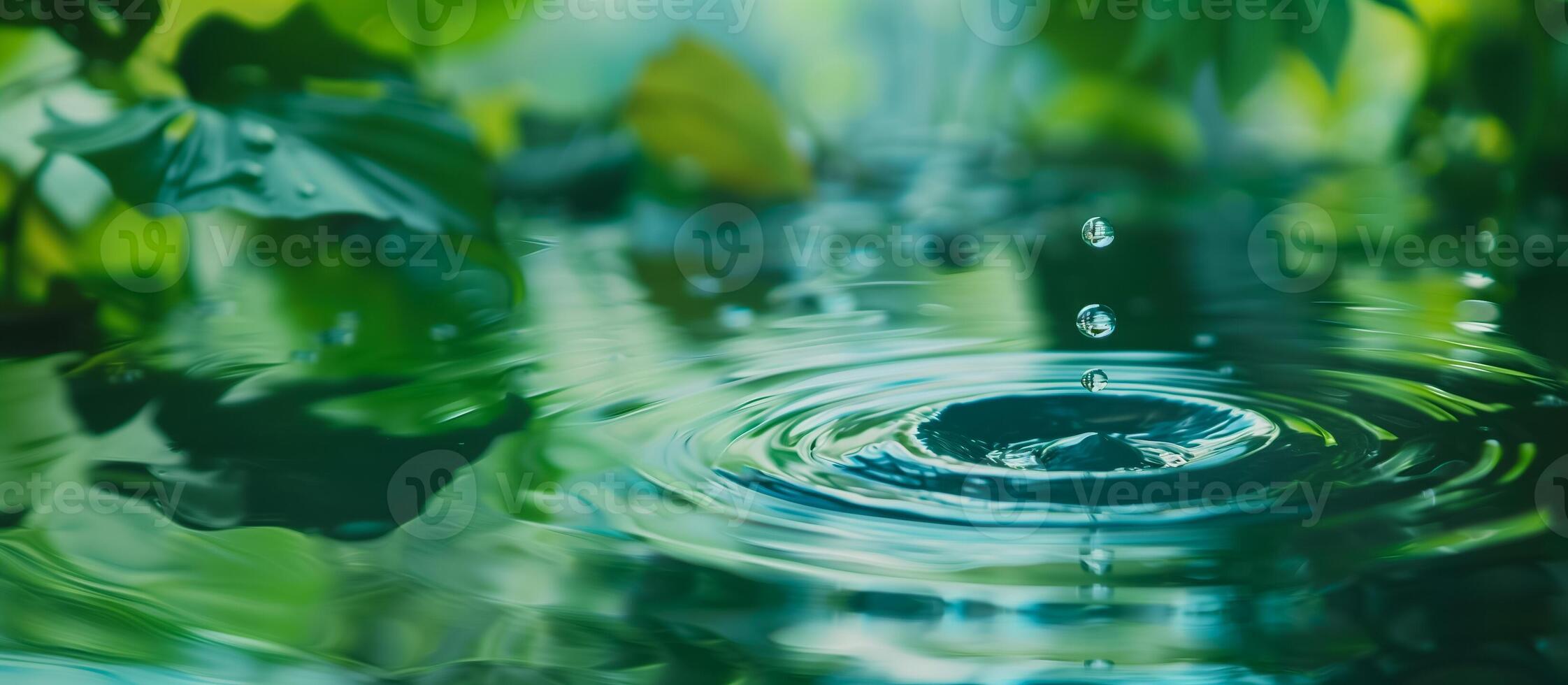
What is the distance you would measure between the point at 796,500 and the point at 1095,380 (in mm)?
193

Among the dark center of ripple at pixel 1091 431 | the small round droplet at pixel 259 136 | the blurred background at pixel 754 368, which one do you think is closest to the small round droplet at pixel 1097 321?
the blurred background at pixel 754 368

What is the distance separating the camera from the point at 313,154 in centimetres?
61

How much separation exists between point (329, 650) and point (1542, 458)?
36 centimetres

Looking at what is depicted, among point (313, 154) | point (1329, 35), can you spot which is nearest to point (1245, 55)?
point (1329, 35)

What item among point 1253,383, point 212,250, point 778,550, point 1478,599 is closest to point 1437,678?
point 1478,599

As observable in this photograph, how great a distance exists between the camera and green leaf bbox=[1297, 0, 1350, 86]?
912mm

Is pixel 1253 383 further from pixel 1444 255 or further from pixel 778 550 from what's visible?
pixel 1444 255

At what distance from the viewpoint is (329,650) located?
0.34 meters

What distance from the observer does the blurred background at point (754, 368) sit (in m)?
0.35

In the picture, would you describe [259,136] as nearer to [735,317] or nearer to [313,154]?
[313,154]

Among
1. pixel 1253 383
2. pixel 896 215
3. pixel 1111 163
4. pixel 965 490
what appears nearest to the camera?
pixel 965 490

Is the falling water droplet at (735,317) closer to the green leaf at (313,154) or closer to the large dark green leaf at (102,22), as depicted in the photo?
the green leaf at (313,154)

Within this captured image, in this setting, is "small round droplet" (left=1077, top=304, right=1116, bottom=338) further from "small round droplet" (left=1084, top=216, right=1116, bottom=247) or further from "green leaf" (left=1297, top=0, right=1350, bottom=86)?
"green leaf" (left=1297, top=0, right=1350, bottom=86)

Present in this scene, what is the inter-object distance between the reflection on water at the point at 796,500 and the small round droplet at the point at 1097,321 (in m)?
0.01
